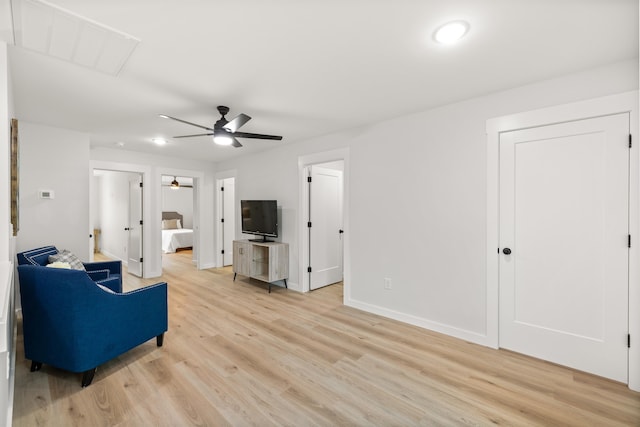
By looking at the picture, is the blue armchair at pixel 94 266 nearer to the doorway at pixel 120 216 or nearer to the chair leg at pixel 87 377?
the chair leg at pixel 87 377

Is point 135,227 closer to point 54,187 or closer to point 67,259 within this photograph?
point 54,187

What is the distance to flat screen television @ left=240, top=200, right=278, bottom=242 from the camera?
182 inches

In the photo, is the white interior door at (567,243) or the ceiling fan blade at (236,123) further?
the ceiling fan blade at (236,123)

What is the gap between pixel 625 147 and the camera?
2.08 metres

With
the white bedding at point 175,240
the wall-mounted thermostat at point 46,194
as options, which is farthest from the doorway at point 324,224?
the white bedding at point 175,240

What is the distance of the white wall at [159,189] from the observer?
497 cm

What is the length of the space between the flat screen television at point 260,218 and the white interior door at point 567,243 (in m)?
3.17

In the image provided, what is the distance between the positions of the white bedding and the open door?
248cm

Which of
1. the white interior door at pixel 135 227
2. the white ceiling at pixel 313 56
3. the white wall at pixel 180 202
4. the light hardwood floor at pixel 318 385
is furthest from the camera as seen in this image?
the white wall at pixel 180 202

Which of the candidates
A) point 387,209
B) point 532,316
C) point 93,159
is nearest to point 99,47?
point 387,209

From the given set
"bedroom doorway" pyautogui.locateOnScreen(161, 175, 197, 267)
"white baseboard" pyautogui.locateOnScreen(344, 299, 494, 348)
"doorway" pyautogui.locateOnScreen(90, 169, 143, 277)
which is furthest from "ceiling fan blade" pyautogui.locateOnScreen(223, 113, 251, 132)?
"bedroom doorway" pyautogui.locateOnScreen(161, 175, 197, 267)

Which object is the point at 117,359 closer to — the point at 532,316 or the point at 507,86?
the point at 532,316

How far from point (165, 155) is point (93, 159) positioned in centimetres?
111

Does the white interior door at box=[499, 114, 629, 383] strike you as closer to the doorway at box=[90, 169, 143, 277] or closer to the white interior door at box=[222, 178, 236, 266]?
the white interior door at box=[222, 178, 236, 266]
